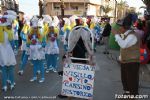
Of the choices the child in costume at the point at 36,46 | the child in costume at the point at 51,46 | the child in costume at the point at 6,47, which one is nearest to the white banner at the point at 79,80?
A: the child in costume at the point at 6,47

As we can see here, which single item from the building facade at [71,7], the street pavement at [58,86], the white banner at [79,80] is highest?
the building facade at [71,7]

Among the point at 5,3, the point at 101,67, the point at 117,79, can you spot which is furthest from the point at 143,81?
the point at 5,3

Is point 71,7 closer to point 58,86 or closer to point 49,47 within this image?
point 49,47

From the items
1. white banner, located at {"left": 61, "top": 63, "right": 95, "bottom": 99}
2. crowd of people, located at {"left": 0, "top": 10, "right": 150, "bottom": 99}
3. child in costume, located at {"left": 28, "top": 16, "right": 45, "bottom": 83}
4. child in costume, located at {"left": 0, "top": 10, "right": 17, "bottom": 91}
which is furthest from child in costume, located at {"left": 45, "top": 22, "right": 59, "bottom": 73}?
white banner, located at {"left": 61, "top": 63, "right": 95, "bottom": 99}

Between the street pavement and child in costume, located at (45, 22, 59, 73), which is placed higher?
child in costume, located at (45, 22, 59, 73)

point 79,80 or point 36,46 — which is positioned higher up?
point 36,46

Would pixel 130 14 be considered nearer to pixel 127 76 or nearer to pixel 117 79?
pixel 127 76

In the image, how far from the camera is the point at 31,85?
381 inches

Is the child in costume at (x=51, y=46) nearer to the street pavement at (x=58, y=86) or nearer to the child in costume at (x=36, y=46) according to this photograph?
the street pavement at (x=58, y=86)

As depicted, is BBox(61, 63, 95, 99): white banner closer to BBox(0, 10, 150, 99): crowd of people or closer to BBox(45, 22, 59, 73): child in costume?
BBox(0, 10, 150, 99): crowd of people

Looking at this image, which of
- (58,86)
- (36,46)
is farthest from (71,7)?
(58,86)

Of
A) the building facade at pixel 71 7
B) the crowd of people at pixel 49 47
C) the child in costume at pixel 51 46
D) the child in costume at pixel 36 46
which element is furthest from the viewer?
the building facade at pixel 71 7

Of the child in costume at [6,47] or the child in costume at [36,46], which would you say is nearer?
the child in costume at [6,47]

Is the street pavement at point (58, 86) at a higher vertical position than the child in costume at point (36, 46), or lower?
lower
